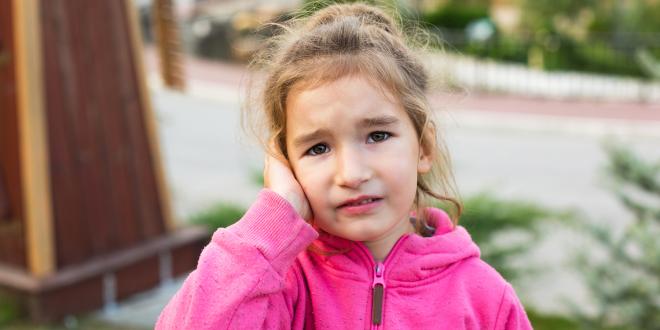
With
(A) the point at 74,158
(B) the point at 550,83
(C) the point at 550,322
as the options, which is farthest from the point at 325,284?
(B) the point at 550,83

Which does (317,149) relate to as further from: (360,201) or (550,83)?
(550,83)

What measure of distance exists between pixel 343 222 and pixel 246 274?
0.19 m

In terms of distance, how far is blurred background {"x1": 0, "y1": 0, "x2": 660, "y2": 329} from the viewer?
4.36 m

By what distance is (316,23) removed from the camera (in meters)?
1.79

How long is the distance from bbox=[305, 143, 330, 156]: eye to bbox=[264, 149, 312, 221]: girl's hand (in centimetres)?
6

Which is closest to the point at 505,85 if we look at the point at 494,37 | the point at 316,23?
the point at 494,37

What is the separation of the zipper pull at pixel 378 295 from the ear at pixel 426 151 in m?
0.21

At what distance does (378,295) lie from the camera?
1709mm

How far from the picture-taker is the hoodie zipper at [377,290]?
5.56 ft

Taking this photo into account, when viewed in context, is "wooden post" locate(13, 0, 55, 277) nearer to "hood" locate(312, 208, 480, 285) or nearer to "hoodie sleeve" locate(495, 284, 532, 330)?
"hood" locate(312, 208, 480, 285)

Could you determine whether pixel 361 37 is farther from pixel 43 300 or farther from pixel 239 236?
pixel 43 300

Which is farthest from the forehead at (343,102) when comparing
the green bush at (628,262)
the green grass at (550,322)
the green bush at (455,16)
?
the green bush at (455,16)

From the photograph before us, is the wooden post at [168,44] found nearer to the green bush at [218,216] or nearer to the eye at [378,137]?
the green bush at [218,216]

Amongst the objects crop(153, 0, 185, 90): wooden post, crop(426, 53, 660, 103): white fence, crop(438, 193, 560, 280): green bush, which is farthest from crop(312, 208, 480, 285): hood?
crop(426, 53, 660, 103): white fence
